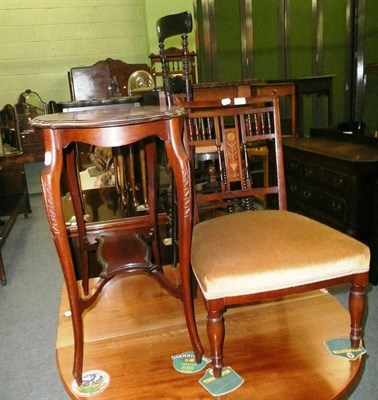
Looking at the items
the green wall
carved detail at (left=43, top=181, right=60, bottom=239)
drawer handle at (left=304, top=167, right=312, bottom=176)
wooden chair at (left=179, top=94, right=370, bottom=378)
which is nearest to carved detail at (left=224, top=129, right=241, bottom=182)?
wooden chair at (left=179, top=94, right=370, bottom=378)

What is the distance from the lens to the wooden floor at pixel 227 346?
3.83 ft

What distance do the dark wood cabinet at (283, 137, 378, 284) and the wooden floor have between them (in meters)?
0.69

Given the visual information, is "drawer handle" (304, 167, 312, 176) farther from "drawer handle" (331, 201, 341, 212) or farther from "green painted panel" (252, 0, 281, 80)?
"green painted panel" (252, 0, 281, 80)

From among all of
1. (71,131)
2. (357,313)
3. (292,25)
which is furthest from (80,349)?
(292,25)

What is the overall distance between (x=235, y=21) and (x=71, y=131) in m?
4.62

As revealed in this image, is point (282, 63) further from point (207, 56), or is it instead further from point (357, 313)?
point (357, 313)

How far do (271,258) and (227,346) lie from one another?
0.46 metres

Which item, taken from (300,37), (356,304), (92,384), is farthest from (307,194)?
(300,37)

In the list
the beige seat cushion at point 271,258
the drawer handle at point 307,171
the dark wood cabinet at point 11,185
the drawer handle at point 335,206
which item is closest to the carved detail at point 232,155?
the beige seat cushion at point 271,258

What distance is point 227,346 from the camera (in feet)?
4.47

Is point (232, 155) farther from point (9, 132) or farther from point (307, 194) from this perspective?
point (9, 132)

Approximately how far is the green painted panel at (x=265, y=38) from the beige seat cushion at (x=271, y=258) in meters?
4.44

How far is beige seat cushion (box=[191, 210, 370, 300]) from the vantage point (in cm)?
105

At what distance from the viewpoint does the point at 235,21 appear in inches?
198
